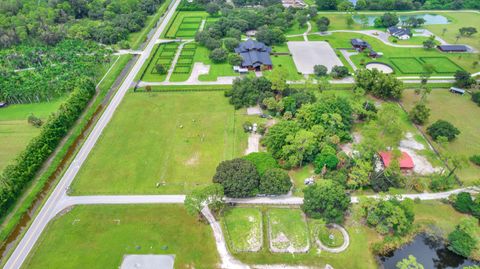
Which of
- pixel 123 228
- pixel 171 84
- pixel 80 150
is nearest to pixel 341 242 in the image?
pixel 123 228

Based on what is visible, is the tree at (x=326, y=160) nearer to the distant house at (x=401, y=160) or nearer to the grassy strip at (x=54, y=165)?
the distant house at (x=401, y=160)

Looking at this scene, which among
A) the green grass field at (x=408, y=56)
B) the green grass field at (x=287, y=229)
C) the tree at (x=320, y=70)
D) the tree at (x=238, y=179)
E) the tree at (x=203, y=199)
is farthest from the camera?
the green grass field at (x=408, y=56)

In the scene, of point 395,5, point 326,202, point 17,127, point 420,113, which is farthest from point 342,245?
point 395,5

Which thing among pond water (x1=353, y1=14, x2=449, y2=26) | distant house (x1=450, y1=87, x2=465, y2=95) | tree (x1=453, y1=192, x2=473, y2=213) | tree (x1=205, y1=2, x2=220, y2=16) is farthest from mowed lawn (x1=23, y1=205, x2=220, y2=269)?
pond water (x1=353, y1=14, x2=449, y2=26)

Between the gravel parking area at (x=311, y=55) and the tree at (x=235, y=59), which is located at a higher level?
the tree at (x=235, y=59)

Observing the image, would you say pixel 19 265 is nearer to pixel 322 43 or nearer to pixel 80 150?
pixel 80 150

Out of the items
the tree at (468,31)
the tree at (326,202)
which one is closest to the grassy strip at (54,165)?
the tree at (326,202)

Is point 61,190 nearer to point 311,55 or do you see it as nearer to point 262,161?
point 262,161

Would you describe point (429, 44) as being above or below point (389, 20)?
below
